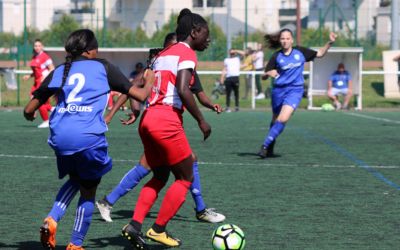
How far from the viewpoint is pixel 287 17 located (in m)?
89.5

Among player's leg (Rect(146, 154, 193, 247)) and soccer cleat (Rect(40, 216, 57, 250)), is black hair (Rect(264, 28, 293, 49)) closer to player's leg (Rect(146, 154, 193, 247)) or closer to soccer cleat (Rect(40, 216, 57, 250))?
player's leg (Rect(146, 154, 193, 247))

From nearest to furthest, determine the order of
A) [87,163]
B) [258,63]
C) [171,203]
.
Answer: [87,163] < [171,203] < [258,63]

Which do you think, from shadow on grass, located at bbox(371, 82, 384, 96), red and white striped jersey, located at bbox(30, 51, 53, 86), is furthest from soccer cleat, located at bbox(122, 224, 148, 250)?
shadow on grass, located at bbox(371, 82, 384, 96)

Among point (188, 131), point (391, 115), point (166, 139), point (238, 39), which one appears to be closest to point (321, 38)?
point (238, 39)

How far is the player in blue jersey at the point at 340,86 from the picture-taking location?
3062 cm

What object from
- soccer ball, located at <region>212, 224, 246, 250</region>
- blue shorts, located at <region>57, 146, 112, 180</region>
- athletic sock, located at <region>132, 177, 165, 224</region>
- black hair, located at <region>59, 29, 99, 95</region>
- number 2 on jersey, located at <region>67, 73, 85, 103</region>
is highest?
black hair, located at <region>59, 29, 99, 95</region>

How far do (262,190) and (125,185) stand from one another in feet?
8.85

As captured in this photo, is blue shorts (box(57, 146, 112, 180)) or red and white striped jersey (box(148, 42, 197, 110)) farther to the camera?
red and white striped jersey (box(148, 42, 197, 110))

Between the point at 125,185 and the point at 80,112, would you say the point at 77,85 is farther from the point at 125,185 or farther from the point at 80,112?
the point at 125,185

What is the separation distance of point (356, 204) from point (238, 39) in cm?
3413

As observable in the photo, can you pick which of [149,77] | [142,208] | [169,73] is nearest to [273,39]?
[169,73]

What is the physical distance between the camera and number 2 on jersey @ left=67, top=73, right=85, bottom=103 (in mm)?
6836

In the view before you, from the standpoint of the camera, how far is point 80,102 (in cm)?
685

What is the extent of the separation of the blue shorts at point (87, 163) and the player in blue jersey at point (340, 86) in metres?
24.1
